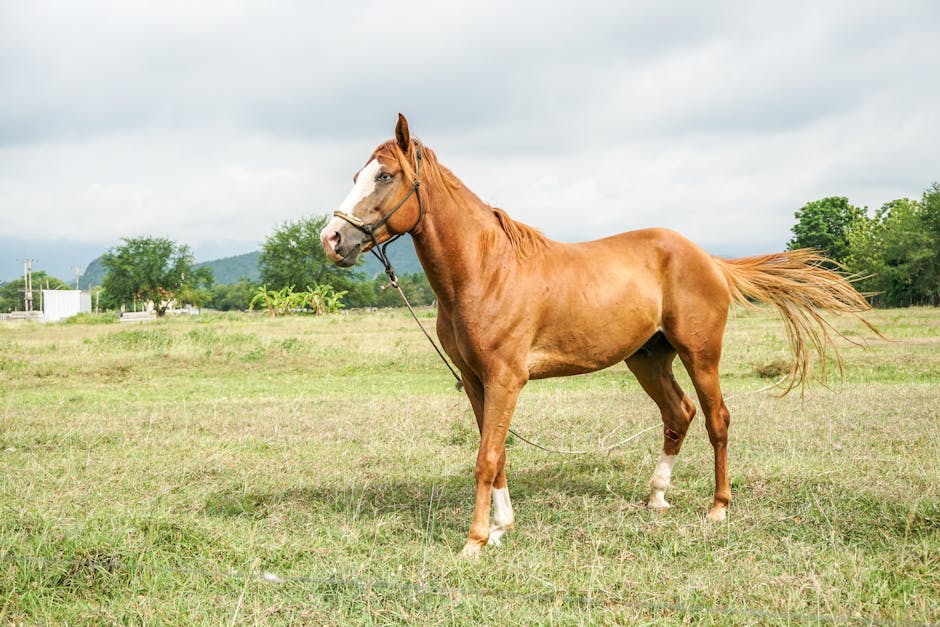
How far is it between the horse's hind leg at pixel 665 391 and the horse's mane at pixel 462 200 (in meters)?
1.47

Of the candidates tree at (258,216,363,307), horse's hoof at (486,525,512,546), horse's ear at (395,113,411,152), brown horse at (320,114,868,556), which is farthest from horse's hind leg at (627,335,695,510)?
tree at (258,216,363,307)

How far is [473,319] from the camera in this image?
449cm

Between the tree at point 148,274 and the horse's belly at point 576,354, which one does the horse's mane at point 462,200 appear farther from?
the tree at point 148,274

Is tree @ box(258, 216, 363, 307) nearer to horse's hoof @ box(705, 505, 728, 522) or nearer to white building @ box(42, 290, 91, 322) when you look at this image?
white building @ box(42, 290, 91, 322)

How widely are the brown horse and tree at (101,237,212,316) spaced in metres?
65.7

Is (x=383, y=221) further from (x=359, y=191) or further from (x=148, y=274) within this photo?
(x=148, y=274)

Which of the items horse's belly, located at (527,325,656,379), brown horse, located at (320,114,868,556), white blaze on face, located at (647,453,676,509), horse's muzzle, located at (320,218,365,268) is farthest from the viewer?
white blaze on face, located at (647,453,676,509)

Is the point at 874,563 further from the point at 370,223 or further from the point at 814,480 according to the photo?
the point at 370,223

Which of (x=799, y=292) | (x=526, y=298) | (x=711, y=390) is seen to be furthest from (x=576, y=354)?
(x=799, y=292)

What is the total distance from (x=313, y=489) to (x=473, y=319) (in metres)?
2.34

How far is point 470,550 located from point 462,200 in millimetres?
2357

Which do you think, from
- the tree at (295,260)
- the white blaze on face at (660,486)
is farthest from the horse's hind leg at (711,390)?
the tree at (295,260)

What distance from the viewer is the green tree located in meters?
64.7

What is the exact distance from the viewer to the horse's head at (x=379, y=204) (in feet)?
13.7
